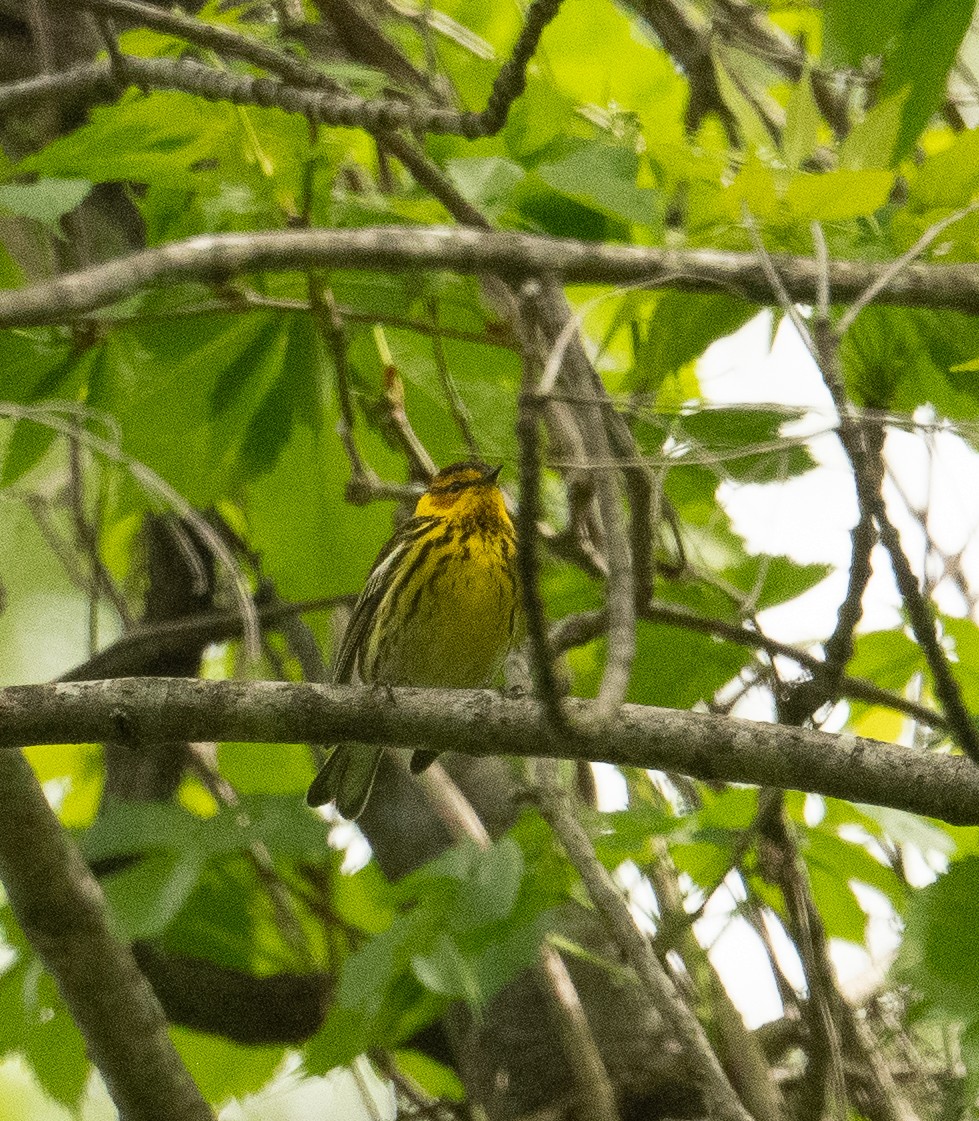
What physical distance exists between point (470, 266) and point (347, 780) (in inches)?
92.9

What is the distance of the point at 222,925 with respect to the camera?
4418 mm

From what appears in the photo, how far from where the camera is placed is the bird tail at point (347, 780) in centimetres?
466

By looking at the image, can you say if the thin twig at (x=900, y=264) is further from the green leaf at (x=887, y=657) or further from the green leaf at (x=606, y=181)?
the green leaf at (x=887, y=657)

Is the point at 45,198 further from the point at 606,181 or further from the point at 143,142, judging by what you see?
the point at 606,181

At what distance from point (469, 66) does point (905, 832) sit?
Answer: 7.75ft

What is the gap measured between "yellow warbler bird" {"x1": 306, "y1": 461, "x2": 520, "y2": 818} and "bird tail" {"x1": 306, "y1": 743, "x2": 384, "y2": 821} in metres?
0.05

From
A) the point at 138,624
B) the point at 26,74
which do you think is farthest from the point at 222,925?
the point at 26,74

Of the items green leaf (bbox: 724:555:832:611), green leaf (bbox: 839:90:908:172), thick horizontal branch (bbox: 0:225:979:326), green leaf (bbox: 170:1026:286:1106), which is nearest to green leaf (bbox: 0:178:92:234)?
thick horizontal branch (bbox: 0:225:979:326)

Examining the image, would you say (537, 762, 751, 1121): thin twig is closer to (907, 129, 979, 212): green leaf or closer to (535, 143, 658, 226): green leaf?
(535, 143, 658, 226): green leaf

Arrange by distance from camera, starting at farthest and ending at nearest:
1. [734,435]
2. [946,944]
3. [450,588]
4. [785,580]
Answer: [450,588] < [785,580] < [734,435] < [946,944]

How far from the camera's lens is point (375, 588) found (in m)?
4.61

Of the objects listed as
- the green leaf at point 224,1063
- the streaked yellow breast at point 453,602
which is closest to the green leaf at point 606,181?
the streaked yellow breast at point 453,602

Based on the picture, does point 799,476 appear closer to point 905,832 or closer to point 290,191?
point 905,832

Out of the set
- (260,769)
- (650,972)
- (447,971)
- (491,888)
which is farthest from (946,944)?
(260,769)
